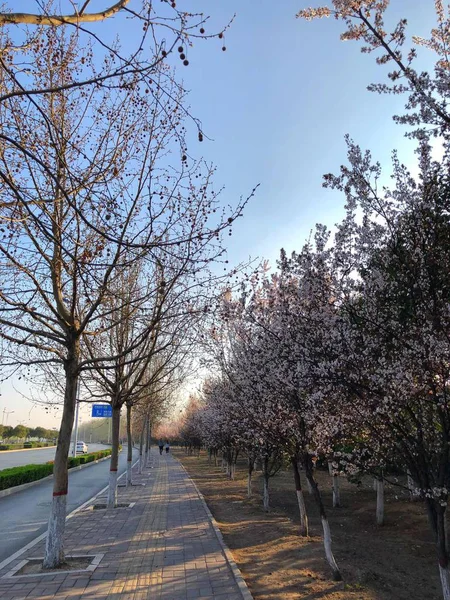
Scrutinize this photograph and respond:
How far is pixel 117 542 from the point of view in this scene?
27.4ft

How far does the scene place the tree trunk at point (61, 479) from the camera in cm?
653

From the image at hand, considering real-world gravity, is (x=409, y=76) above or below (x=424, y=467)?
above

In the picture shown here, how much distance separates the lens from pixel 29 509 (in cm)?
1329

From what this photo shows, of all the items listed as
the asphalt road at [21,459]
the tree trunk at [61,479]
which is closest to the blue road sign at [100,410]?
the asphalt road at [21,459]

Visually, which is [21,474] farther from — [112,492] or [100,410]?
[100,410]

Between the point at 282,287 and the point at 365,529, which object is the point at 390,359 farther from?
the point at 365,529

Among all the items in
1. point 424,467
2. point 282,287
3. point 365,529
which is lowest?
point 365,529

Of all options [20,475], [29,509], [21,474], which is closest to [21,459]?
[21,474]

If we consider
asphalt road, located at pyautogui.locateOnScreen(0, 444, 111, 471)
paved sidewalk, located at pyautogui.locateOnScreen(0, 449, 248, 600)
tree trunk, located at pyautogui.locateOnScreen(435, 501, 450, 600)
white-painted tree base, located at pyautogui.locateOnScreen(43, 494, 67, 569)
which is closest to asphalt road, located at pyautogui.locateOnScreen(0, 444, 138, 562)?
paved sidewalk, located at pyautogui.locateOnScreen(0, 449, 248, 600)

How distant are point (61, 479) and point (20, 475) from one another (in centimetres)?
1304

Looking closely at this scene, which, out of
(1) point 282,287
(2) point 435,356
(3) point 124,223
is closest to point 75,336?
(3) point 124,223

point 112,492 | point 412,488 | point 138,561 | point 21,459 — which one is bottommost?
point 21,459

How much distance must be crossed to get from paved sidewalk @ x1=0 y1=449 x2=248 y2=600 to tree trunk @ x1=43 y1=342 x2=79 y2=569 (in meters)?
0.41

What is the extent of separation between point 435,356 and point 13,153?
18.0 feet
